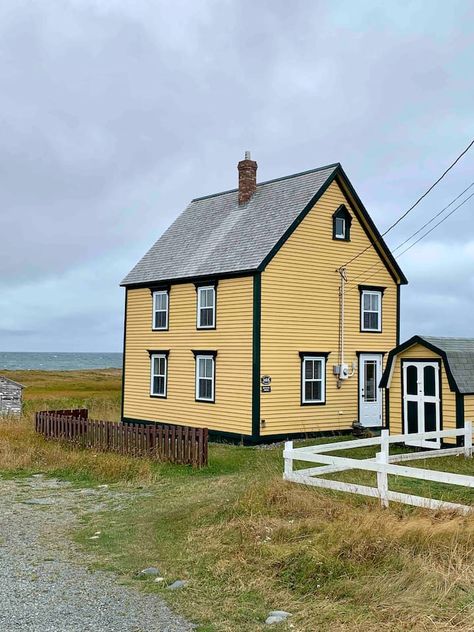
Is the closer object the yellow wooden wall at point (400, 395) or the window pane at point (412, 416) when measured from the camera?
the yellow wooden wall at point (400, 395)

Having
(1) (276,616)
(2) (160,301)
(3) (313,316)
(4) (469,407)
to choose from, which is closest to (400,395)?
(4) (469,407)

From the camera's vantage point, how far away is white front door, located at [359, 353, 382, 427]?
25.0 metres

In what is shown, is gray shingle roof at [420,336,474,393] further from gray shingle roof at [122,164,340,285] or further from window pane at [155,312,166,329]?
window pane at [155,312,166,329]

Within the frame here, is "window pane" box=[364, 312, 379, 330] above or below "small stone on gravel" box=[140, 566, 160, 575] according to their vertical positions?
above

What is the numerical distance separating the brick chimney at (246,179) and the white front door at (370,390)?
7948 millimetres

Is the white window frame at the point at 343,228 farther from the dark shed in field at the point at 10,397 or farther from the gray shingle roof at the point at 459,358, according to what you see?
the dark shed in field at the point at 10,397

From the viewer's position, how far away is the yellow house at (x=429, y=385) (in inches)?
716

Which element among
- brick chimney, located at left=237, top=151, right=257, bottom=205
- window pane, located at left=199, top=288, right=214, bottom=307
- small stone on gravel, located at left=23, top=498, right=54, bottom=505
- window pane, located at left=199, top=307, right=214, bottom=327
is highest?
brick chimney, located at left=237, top=151, right=257, bottom=205

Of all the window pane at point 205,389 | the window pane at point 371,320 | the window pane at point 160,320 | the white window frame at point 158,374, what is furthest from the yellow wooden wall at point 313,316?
the window pane at point 160,320

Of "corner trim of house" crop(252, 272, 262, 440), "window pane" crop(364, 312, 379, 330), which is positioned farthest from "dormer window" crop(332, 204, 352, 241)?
"corner trim of house" crop(252, 272, 262, 440)

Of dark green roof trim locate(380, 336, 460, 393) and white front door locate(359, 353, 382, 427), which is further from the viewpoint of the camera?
white front door locate(359, 353, 382, 427)

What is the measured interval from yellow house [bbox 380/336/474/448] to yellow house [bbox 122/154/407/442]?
392cm

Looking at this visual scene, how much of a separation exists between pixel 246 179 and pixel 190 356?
25.6 feet

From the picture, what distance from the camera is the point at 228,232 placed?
1006 inches
